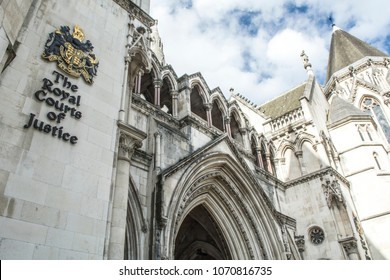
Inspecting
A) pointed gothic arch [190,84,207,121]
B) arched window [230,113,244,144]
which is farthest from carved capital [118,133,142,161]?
arched window [230,113,244,144]

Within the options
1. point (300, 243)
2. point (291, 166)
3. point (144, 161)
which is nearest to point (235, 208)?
point (300, 243)

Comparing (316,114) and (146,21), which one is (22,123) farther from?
(316,114)

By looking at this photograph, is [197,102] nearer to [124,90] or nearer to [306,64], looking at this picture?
[124,90]

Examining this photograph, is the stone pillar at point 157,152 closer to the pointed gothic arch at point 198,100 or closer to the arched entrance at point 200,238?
the arched entrance at point 200,238

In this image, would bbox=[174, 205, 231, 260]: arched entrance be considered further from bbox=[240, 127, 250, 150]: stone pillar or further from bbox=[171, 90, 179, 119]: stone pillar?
bbox=[240, 127, 250, 150]: stone pillar

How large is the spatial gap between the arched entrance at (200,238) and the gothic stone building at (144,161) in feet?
0.22

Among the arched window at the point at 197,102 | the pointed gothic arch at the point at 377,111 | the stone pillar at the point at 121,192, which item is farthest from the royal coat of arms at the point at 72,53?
the pointed gothic arch at the point at 377,111

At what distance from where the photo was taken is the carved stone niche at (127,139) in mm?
7707

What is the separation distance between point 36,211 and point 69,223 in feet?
2.03

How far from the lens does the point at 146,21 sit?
10328 mm

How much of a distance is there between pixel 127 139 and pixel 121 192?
1.34 metres

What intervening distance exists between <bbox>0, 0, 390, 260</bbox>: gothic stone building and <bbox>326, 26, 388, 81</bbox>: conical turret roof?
44.4 feet

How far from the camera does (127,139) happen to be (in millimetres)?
7867

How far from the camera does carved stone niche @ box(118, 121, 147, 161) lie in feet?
25.3
